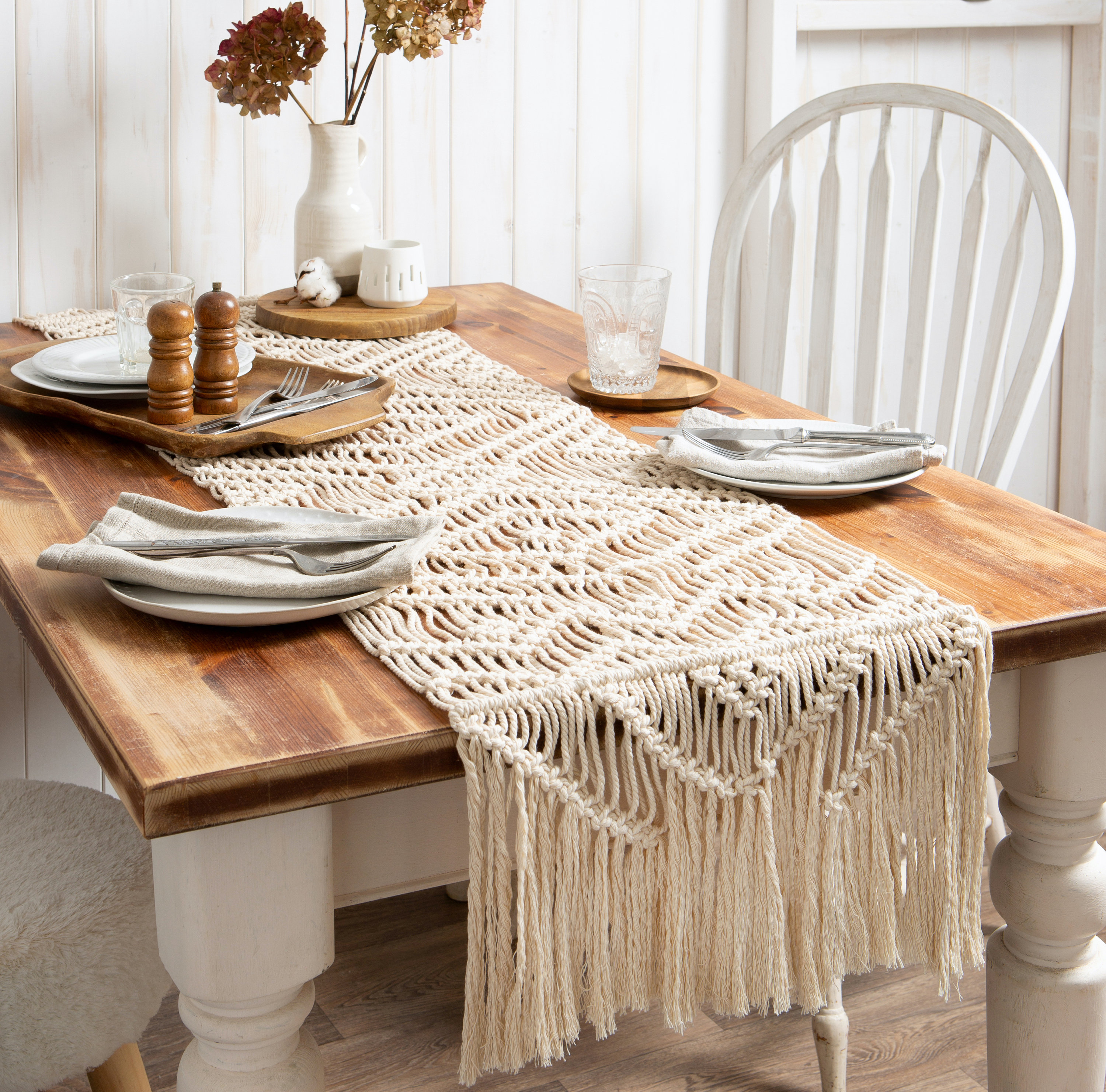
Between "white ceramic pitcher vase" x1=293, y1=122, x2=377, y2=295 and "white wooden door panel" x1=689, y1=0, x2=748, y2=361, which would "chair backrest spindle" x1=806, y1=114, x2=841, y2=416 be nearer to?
"white wooden door panel" x1=689, y1=0, x2=748, y2=361

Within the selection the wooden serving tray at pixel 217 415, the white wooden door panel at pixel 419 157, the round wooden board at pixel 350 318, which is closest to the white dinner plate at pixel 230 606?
the wooden serving tray at pixel 217 415

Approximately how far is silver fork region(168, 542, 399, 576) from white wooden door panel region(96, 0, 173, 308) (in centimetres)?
102

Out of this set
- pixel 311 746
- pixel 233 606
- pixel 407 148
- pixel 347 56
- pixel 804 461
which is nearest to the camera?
pixel 311 746

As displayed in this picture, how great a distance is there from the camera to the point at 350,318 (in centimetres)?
145

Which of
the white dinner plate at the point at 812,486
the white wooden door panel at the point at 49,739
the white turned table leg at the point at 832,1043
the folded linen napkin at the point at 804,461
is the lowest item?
the white turned table leg at the point at 832,1043

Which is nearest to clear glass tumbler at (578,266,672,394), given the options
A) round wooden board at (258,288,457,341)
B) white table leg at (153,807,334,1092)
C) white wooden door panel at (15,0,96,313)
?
round wooden board at (258,288,457,341)

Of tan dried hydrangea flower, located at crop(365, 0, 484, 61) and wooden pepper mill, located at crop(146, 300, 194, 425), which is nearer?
wooden pepper mill, located at crop(146, 300, 194, 425)

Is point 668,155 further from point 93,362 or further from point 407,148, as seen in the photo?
point 93,362

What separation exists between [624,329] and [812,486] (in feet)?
1.04

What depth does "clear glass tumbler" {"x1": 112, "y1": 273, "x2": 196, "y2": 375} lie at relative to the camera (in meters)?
1.16

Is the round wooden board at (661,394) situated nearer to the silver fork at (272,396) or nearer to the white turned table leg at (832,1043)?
the silver fork at (272,396)

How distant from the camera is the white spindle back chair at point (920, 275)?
1.35 meters

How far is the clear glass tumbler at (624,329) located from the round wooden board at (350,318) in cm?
28

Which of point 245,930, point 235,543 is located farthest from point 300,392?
point 245,930
